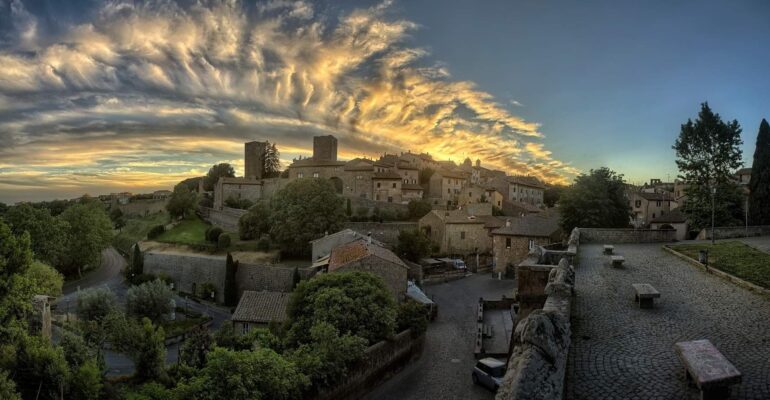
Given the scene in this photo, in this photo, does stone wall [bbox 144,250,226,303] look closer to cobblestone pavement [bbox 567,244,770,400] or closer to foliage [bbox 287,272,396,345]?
foliage [bbox 287,272,396,345]

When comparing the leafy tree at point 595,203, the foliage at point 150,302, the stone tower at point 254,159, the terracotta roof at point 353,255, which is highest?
the stone tower at point 254,159

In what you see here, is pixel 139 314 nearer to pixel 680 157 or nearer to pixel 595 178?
pixel 595 178

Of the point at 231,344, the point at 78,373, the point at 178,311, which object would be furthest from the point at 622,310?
the point at 178,311

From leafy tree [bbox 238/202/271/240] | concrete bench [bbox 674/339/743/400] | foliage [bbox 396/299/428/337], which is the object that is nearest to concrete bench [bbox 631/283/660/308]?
concrete bench [bbox 674/339/743/400]

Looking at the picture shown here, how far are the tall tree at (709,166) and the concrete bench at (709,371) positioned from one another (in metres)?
28.9

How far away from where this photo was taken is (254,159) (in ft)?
260

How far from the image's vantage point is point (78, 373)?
54.6 feet

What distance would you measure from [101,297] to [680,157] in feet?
128

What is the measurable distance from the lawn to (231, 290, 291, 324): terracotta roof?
21401 millimetres

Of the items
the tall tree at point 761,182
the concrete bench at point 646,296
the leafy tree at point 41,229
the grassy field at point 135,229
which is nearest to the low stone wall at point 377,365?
the concrete bench at point 646,296

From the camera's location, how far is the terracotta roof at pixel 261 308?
2511 centimetres

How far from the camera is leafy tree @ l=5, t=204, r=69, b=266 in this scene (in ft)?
127

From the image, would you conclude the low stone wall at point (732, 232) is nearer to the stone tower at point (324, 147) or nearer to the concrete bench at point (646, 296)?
the concrete bench at point (646, 296)

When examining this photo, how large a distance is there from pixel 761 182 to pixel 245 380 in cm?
3792
